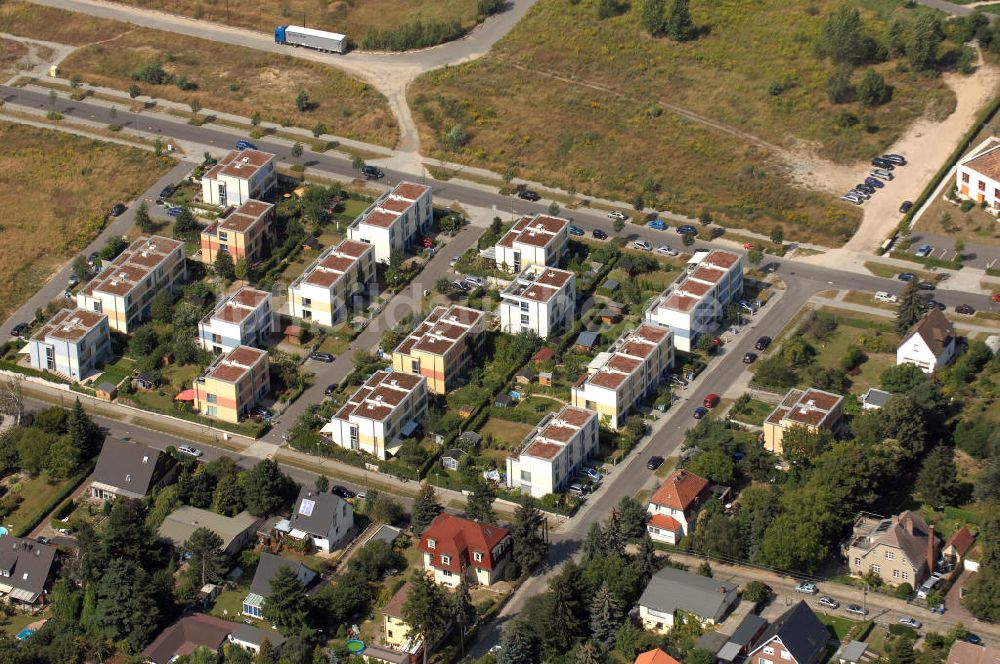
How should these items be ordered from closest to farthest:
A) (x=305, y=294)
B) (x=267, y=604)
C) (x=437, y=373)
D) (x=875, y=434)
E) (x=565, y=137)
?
(x=267, y=604) < (x=875, y=434) < (x=437, y=373) < (x=305, y=294) < (x=565, y=137)

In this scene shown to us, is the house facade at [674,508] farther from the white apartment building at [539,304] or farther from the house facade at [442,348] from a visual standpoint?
the white apartment building at [539,304]

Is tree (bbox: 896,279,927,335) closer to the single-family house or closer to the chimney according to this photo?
the chimney

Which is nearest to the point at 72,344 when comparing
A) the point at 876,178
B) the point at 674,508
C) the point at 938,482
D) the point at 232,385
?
the point at 232,385

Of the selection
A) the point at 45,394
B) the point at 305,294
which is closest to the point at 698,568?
the point at 305,294

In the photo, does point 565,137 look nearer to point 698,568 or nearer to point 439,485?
point 439,485

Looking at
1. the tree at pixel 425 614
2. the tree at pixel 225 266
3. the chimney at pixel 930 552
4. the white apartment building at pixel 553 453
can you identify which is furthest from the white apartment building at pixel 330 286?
the chimney at pixel 930 552
